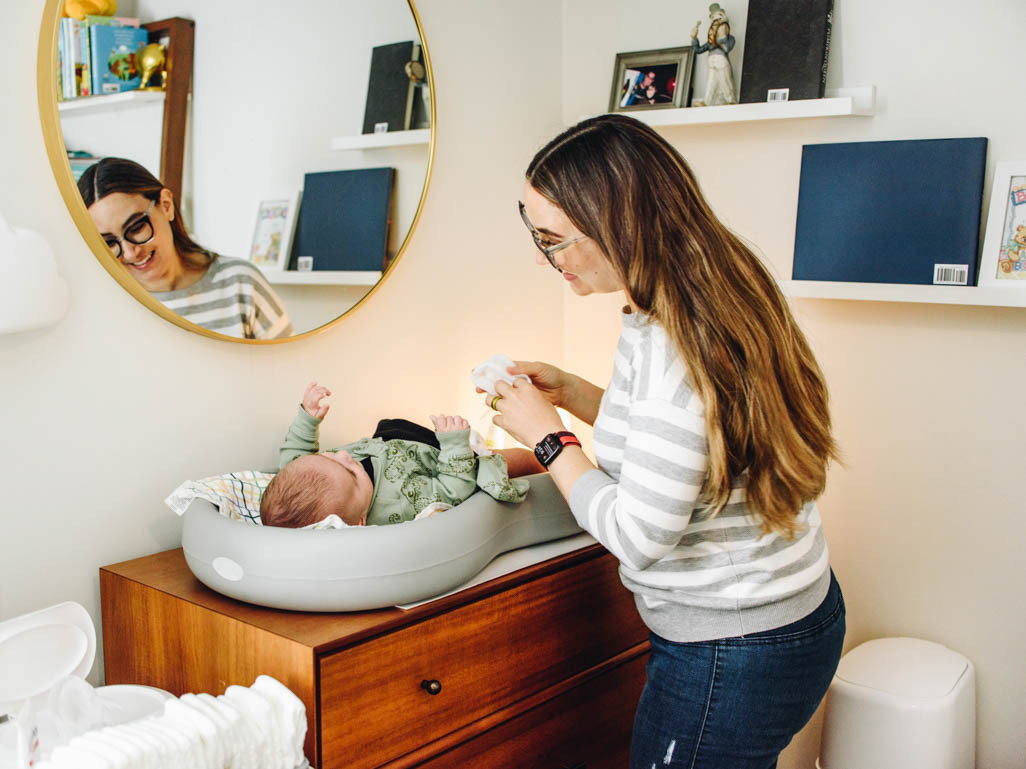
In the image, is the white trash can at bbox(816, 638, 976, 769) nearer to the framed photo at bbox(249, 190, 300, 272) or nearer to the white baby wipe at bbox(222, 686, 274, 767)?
the white baby wipe at bbox(222, 686, 274, 767)

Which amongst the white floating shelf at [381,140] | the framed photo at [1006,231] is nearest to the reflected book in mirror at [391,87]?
the white floating shelf at [381,140]

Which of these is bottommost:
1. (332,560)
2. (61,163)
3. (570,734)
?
(570,734)

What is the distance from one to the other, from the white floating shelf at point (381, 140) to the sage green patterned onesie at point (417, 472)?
0.56m

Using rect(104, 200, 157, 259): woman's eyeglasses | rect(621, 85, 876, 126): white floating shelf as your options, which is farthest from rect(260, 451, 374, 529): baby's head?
rect(621, 85, 876, 126): white floating shelf

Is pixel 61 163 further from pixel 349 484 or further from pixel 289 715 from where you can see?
pixel 289 715

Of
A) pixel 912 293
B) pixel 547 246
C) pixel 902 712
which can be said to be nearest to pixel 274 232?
pixel 547 246

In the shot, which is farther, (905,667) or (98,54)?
(905,667)

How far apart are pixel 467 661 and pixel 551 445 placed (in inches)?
15.4

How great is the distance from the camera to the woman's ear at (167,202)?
168 cm

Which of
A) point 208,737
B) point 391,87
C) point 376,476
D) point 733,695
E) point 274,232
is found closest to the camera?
point 208,737

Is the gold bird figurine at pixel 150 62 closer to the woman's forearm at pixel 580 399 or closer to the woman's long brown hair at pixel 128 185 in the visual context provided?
the woman's long brown hair at pixel 128 185

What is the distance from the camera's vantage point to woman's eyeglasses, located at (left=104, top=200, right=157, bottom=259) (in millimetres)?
1640

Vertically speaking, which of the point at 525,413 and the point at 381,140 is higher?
the point at 381,140

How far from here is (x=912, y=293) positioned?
1992mm
